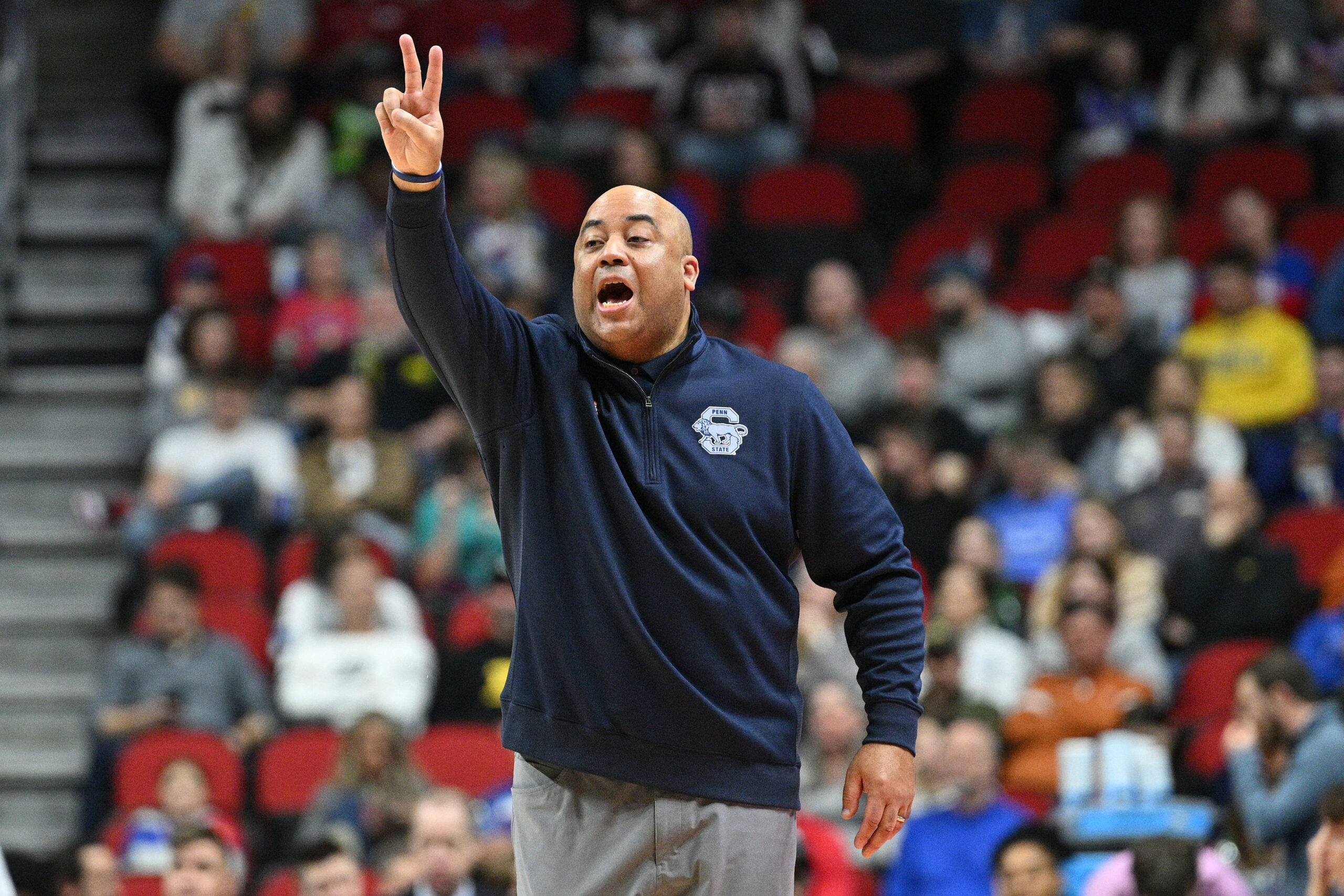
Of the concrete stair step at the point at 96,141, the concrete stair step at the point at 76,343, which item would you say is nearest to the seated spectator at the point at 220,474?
the concrete stair step at the point at 76,343

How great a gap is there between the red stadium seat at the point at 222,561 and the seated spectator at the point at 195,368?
757 mm

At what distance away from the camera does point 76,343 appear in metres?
8.79

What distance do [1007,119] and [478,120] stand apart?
2628 millimetres

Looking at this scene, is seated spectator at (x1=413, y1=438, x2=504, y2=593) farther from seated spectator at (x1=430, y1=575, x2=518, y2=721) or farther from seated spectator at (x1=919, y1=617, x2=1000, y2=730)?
seated spectator at (x1=919, y1=617, x2=1000, y2=730)

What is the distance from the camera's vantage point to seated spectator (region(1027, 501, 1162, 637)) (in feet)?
21.7

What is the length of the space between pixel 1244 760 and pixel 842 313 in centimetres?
329

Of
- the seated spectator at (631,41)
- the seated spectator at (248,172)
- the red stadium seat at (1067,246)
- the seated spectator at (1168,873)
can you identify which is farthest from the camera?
the seated spectator at (631,41)

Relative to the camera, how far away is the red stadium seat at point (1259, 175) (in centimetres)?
852

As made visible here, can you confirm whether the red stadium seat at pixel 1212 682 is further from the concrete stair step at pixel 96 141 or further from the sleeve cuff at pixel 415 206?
the concrete stair step at pixel 96 141

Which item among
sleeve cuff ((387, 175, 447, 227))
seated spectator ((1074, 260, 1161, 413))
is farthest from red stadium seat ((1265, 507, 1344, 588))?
sleeve cuff ((387, 175, 447, 227))

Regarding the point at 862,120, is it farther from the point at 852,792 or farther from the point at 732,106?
the point at 852,792

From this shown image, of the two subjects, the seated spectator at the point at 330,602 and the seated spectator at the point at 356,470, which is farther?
the seated spectator at the point at 356,470

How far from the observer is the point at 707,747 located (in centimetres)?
248

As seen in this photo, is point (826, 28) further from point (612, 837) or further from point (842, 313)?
point (612, 837)
